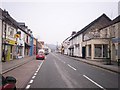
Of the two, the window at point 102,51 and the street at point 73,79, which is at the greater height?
the window at point 102,51

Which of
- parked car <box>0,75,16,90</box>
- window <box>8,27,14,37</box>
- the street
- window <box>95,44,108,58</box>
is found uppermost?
window <box>8,27,14,37</box>

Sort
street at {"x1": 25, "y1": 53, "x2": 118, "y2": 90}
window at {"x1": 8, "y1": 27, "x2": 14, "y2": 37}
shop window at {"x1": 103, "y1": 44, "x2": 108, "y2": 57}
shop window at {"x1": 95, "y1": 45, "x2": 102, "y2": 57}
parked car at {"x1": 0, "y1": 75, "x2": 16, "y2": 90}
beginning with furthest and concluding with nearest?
shop window at {"x1": 95, "y1": 45, "x2": 102, "y2": 57}, shop window at {"x1": 103, "y1": 44, "x2": 108, "y2": 57}, window at {"x1": 8, "y1": 27, "x2": 14, "y2": 37}, street at {"x1": 25, "y1": 53, "x2": 118, "y2": 90}, parked car at {"x1": 0, "y1": 75, "x2": 16, "y2": 90}

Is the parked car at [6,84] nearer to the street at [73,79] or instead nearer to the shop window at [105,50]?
the street at [73,79]

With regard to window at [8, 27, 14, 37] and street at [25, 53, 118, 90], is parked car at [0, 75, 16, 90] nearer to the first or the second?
street at [25, 53, 118, 90]

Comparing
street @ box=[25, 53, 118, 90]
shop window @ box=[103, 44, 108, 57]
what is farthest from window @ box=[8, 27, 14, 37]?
shop window @ box=[103, 44, 108, 57]

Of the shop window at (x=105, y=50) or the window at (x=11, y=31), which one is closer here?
the window at (x=11, y=31)

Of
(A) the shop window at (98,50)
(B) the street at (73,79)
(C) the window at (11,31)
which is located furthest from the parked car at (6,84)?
(A) the shop window at (98,50)

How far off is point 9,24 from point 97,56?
1670 centimetres

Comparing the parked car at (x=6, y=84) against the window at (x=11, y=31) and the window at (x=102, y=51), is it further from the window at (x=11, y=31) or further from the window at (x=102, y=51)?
the window at (x=102, y=51)

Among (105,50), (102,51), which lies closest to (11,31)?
(102,51)

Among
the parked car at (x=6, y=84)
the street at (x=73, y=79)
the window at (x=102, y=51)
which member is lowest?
the street at (x=73, y=79)

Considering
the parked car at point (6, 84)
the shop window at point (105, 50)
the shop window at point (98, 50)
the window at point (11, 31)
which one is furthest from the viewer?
the shop window at point (98, 50)

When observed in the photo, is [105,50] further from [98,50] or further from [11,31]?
[11,31]

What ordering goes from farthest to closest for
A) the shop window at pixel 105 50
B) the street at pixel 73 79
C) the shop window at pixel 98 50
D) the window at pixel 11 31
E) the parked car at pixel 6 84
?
the shop window at pixel 98 50 < the shop window at pixel 105 50 < the window at pixel 11 31 < the street at pixel 73 79 < the parked car at pixel 6 84
